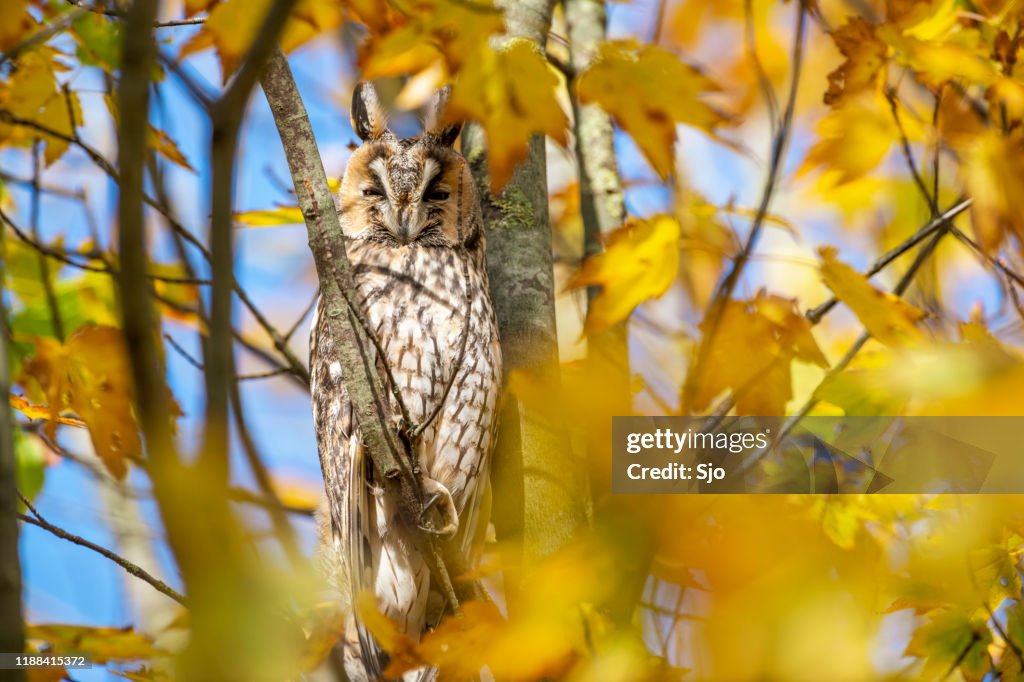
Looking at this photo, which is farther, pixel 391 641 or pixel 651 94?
pixel 651 94

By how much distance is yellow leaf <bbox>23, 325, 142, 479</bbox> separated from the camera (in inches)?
86.9

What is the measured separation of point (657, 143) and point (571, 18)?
103 centimetres

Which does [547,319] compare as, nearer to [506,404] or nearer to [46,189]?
[506,404]

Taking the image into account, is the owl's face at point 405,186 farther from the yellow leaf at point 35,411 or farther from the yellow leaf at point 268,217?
the yellow leaf at point 35,411

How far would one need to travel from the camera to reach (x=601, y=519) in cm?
207

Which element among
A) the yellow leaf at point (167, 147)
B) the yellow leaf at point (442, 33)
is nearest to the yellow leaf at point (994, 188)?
the yellow leaf at point (442, 33)

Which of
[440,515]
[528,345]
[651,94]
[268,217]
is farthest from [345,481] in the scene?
[651,94]

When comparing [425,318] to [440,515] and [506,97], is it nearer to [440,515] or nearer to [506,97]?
[440,515]

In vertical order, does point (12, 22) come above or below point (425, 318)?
above

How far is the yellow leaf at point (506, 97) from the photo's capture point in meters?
1.94

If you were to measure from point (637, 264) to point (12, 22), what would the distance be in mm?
1579

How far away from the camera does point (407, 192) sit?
2541mm

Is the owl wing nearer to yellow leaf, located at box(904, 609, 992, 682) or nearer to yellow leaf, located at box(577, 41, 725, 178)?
yellow leaf, located at box(577, 41, 725, 178)

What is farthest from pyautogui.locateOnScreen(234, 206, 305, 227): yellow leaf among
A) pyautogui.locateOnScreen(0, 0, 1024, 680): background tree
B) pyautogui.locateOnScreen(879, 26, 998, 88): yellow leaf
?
pyautogui.locateOnScreen(879, 26, 998, 88): yellow leaf
